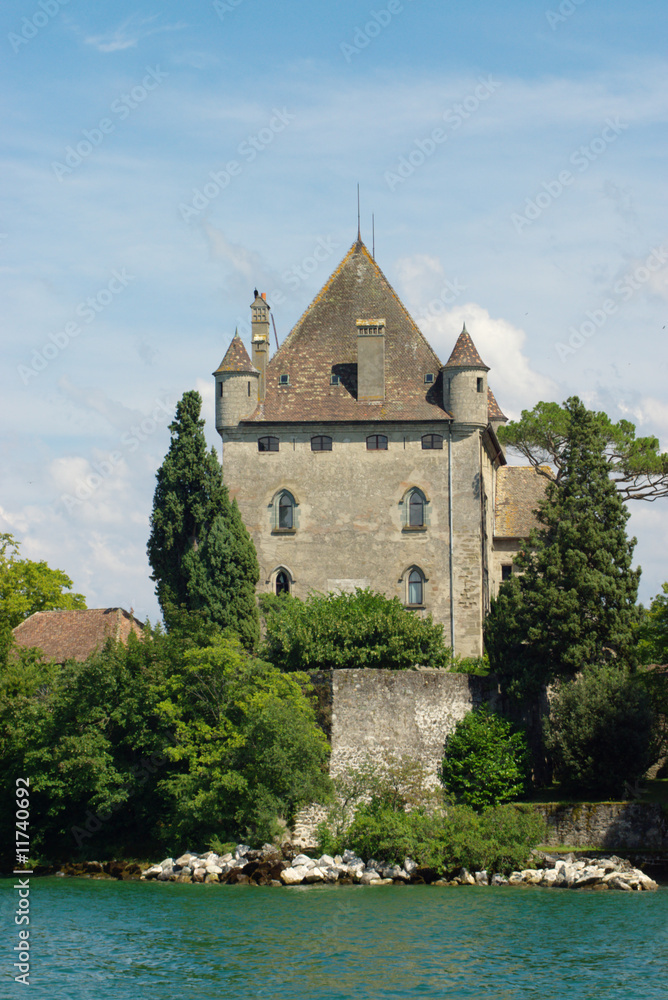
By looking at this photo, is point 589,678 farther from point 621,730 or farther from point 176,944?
point 176,944

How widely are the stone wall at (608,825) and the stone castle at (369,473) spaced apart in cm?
1041

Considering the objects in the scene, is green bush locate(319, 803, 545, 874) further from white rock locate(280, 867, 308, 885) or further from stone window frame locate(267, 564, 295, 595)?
stone window frame locate(267, 564, 295, 595)

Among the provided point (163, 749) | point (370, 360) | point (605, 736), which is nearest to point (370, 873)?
point (163, 749)

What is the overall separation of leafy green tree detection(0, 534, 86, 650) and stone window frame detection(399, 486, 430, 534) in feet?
58.4

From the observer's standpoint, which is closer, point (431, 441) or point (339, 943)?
point (339, 943)

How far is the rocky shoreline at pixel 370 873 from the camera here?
32375 millimetres

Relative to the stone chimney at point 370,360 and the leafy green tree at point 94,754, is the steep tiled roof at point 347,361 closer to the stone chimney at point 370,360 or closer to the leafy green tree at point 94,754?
the stone chimney at point 370,360

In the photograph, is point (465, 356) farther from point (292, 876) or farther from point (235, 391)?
point (292, 876)

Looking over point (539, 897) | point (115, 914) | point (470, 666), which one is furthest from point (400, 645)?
point (115, 914)

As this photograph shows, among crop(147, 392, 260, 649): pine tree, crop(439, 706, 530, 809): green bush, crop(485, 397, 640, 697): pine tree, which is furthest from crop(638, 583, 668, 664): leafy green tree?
crop(147, 392, 260, 649): pine tree

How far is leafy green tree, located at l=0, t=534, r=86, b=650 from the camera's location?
178 feet

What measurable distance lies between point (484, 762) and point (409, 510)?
11.7 meters

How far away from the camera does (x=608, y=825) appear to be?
34.9 metres

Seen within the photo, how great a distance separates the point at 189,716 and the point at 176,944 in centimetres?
1200
